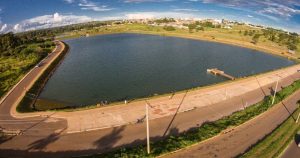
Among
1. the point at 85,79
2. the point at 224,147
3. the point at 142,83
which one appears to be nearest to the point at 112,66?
the point at 85,79

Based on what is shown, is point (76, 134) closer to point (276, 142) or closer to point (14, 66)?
point (276, 142)

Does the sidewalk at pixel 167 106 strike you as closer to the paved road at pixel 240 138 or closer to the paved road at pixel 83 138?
the paved road at pixel 83 138

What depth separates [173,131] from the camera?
31047mm

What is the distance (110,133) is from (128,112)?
6.26 m

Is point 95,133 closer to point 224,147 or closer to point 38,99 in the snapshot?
point 224,147

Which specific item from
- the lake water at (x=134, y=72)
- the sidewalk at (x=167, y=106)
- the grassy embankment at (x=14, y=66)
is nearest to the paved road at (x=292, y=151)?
the sidewalk at (x=167, y=106)

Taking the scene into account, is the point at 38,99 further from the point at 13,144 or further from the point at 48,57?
the point at 48,57

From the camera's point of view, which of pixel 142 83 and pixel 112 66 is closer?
pixel 142 83

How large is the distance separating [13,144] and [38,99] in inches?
783

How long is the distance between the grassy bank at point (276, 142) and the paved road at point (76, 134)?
298 inches

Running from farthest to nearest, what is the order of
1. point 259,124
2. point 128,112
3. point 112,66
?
point 112,66, point 128,112, point 259,124

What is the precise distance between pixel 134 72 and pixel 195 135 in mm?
40399

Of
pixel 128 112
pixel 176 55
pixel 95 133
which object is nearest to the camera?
pixel 95 133

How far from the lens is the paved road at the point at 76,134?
2692 centimetres
